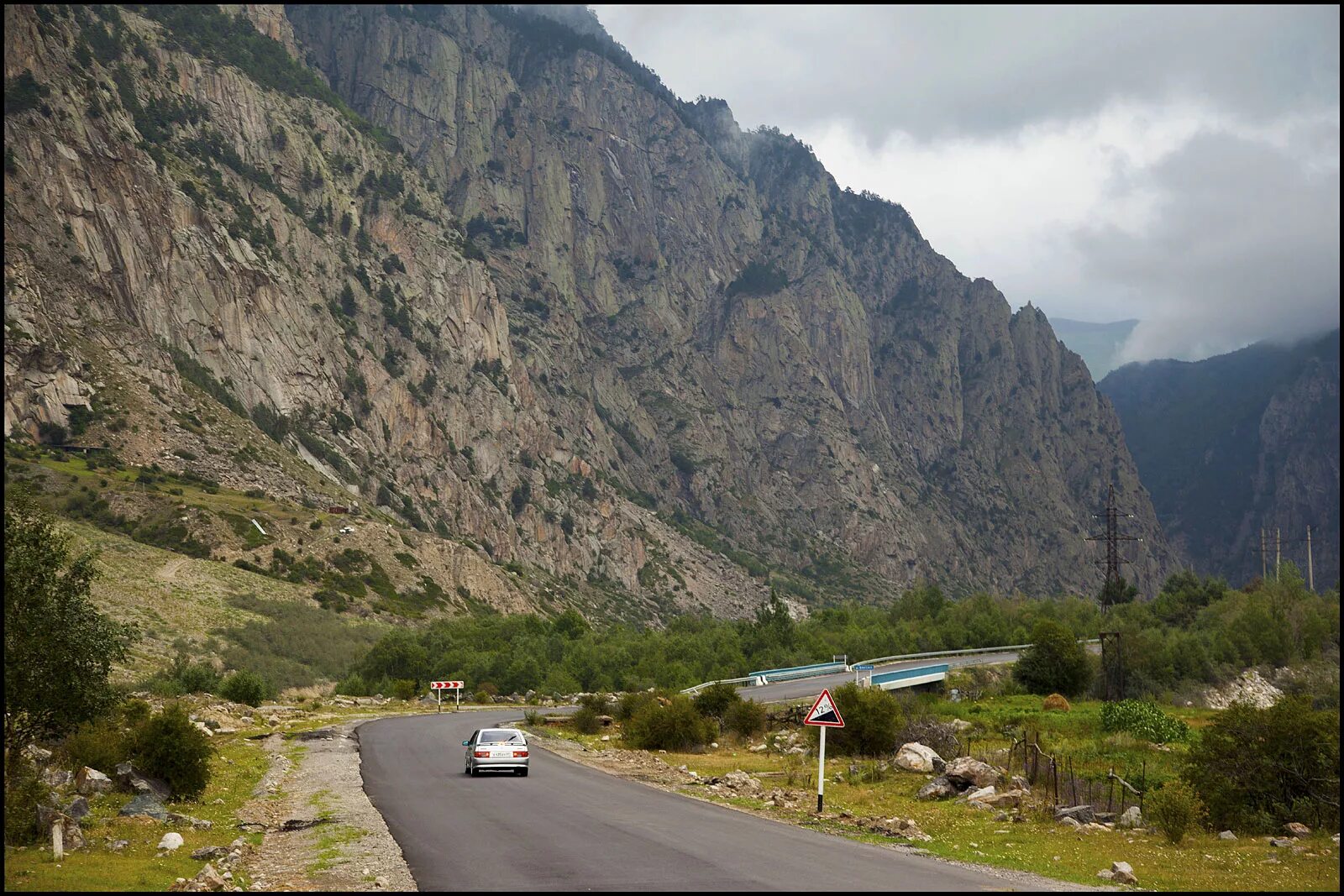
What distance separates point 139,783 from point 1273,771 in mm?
26467

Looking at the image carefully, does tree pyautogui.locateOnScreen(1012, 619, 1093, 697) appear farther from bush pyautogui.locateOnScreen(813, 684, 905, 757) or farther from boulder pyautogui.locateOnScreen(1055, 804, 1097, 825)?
boulder pyautogui.locateOnScreen(1055, 804, 1097, 825)

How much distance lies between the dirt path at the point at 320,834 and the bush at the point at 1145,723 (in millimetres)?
32749

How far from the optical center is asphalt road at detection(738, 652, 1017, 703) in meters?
61.4

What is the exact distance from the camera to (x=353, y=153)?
643ft

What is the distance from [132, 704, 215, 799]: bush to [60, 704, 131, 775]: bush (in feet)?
1.07

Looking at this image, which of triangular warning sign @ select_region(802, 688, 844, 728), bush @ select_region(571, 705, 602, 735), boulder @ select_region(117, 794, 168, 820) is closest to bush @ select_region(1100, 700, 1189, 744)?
bush @ select_region(571, 705, 602, 735)

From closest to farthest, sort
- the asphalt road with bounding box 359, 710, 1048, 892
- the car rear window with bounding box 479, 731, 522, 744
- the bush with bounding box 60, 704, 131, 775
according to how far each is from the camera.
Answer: the asphalt road with bounding box 359, 710, 1048, 892 → the bush with bounding box 60, 704, 131, 775 → the car rear window with bounding box 479, 731, 522, 744

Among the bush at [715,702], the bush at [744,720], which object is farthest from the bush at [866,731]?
the bush at [715,702]

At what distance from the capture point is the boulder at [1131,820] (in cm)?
2384

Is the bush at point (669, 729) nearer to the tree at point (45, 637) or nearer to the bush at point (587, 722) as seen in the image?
the bush at point (587, 722)

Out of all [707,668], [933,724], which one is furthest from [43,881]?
[707,668]

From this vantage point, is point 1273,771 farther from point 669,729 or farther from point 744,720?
point 744,720

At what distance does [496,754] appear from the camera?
30.9m

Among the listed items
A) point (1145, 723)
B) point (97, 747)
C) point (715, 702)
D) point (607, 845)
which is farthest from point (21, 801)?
point (1145, 723)
